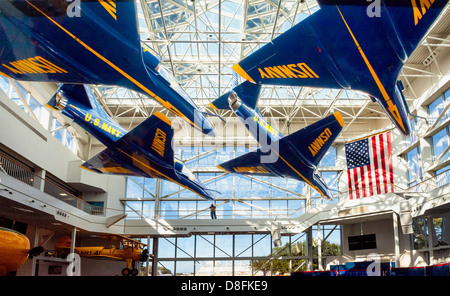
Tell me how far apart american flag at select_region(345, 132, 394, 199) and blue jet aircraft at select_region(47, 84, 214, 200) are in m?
15.4

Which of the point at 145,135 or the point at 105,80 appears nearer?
the point at 105,80

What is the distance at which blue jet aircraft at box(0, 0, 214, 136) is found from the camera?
10.1 meters

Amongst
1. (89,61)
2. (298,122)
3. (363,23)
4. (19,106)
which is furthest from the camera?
(298,122)

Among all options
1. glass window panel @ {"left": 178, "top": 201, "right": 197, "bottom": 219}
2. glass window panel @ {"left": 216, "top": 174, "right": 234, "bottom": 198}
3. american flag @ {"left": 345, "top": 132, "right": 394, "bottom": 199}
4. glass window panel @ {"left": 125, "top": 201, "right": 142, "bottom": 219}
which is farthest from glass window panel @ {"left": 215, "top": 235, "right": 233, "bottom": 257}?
american flag @ {"left": 345, "top": 132, "right": 394, "bottom": 199}

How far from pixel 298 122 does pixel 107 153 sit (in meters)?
20.8

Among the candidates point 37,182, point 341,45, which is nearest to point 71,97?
point 37,182

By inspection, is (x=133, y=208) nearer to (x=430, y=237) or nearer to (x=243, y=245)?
(x=243, y=245)

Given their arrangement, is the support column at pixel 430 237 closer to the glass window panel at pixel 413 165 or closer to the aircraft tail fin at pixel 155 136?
the glass window panel at pixel 413 165

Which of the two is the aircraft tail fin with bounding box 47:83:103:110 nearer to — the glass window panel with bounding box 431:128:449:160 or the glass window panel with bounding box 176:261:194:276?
the glass window panel with bounding box 431:128:449:160

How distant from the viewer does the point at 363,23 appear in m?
10.5

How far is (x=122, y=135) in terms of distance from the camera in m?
19.2

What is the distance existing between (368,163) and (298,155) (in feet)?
44.1

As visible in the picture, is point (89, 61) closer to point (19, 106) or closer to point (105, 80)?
point (105, 80)
